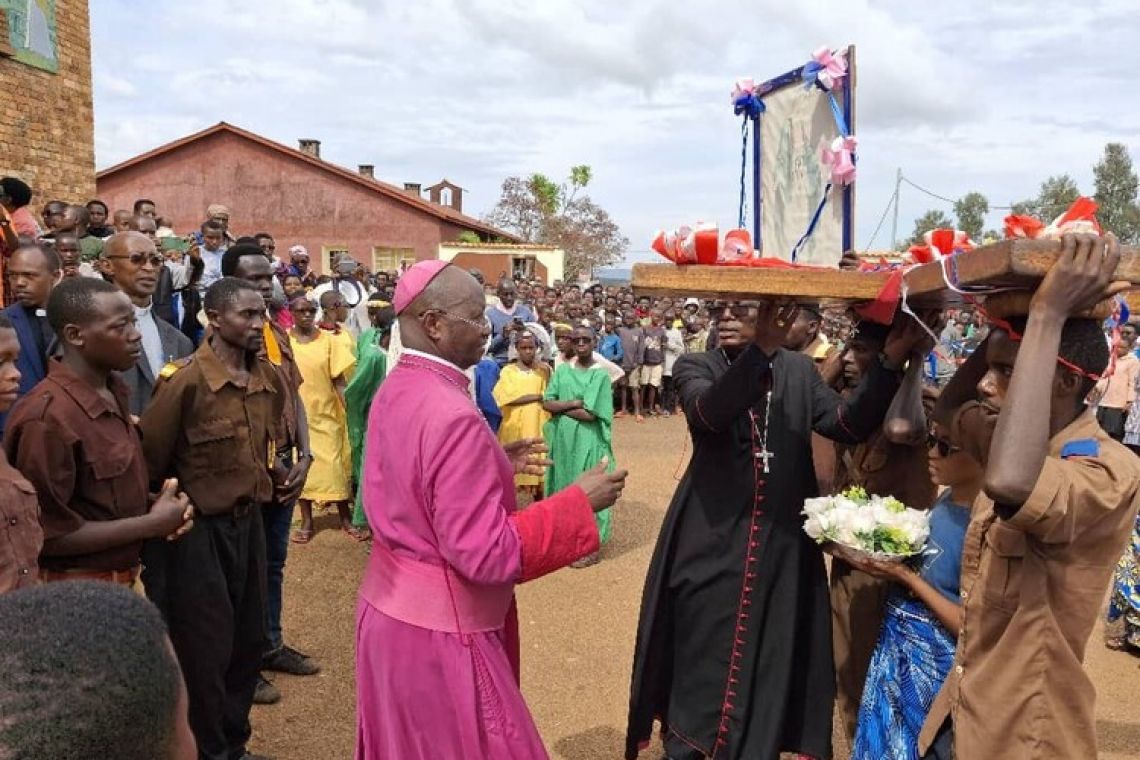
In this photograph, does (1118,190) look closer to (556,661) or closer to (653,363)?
(653,363)

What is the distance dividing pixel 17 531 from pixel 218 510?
1207mm

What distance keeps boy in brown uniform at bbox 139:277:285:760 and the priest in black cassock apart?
1.83 meters

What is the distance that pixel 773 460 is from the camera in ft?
11.7

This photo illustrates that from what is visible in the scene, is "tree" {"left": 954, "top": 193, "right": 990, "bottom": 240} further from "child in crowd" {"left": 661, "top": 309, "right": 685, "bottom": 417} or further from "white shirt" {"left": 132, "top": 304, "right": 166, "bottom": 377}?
"white shirt" {"left": 132, "top": 304, "right": 166, "bottom": 377}

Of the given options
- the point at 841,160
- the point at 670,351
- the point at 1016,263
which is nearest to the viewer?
the point at 1016,263

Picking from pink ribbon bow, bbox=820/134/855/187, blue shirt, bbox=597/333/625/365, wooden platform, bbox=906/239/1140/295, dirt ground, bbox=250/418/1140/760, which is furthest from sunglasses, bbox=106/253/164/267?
blue shirt, bbox=597/333/625/365

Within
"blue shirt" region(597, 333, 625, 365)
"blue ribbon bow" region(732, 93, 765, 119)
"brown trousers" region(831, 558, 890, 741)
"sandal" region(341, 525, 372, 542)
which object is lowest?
"sandal" region(341, 525, 372, 542)

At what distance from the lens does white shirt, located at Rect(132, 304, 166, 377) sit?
475cm

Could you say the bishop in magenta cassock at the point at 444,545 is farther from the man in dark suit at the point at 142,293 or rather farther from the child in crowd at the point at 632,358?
the child in crowd at the point at 632,358

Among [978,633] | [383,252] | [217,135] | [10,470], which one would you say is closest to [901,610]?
[978,633]

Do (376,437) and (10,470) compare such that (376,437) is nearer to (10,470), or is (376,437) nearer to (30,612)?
(10,470)

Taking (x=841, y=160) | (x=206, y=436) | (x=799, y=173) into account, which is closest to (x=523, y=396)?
(x=206, y=436)

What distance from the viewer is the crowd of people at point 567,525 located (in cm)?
204

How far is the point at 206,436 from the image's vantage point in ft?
12.5
